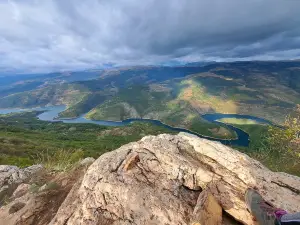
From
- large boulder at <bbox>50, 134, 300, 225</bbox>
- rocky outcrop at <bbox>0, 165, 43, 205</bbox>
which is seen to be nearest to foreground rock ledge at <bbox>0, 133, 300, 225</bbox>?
large boulder at <bbox>50, 134, 300, 225</bbox>

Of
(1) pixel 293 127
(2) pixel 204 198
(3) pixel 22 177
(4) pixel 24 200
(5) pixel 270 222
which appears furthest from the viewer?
(3) pixel 22 177

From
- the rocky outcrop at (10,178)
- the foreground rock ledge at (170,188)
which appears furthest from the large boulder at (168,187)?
the rocky outcrop at (10,178)

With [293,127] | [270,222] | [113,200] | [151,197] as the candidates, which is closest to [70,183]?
[113,200]

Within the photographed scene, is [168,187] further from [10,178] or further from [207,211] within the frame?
[10,178]

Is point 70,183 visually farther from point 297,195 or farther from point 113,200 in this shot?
point 297,195

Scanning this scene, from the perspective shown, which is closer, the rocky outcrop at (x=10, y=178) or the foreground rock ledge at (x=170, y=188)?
the foreground rock ledge at (x=170, y=188)

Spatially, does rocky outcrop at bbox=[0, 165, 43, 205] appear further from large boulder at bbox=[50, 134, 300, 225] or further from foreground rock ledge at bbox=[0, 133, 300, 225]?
large boulder at bbox=[50, 134, 300, 225]

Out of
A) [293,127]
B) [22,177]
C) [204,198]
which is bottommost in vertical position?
[22,177]

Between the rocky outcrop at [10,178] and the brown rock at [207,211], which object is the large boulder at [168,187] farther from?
the rocky outcrop at [10,178]
